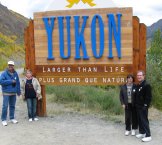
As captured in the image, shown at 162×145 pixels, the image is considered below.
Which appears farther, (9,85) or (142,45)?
(9,85)

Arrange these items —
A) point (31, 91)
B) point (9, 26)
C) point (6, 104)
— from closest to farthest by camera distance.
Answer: point (6, 104) < point (31, 91) < point (9, 26)

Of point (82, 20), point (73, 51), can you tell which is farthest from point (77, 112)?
point (82, 20)

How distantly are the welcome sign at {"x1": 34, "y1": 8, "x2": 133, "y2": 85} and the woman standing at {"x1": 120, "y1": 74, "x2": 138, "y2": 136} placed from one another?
1.22 metres

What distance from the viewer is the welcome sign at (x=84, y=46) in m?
10.2

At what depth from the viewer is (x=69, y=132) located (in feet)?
31.0

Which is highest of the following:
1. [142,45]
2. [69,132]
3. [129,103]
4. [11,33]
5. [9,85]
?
[11,33]

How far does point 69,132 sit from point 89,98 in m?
4.44

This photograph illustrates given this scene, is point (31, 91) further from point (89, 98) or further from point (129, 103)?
point (89, 98)

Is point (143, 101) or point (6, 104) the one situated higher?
point (143, 101)

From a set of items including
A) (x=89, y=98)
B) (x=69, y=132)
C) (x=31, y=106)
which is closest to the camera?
(x=69, y=132)

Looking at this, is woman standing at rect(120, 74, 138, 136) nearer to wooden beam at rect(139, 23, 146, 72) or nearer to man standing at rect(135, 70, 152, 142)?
man standing at rect(135, 70, 152, 142)

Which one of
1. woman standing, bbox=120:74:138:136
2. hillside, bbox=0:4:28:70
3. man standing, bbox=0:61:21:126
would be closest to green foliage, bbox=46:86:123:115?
woman standing, bbox=120:74:138:136

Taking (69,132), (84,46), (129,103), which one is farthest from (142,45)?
(69,132)

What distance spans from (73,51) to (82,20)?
861mm
